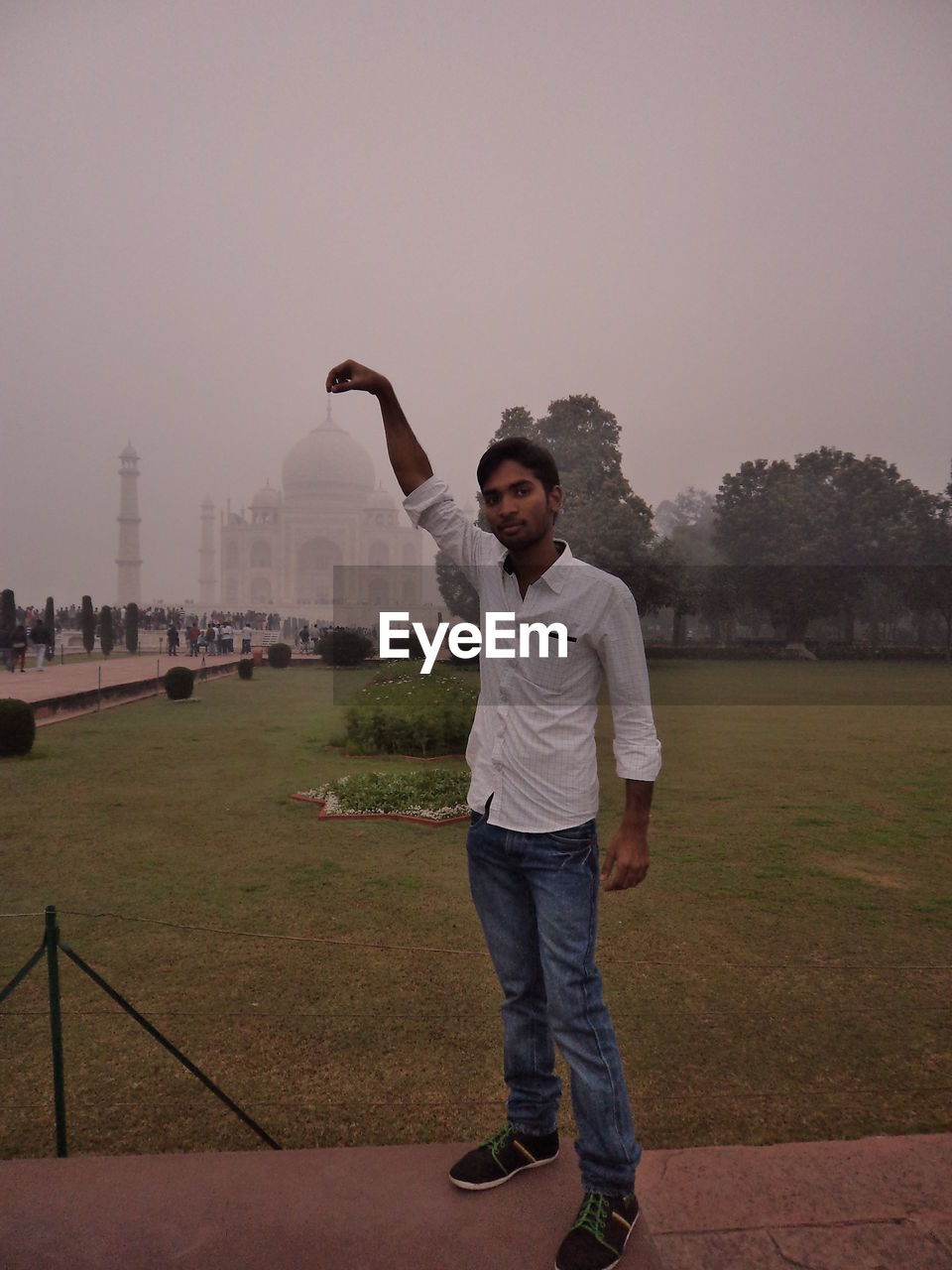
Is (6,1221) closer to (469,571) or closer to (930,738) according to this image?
(469,571)

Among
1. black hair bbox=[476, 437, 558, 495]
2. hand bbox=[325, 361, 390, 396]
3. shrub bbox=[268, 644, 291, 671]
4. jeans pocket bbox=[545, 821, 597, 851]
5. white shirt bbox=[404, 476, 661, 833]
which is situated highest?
hand bbox=[325, 361, 390, 396]

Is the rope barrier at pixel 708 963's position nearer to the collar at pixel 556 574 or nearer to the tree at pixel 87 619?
the collar at pixel 556 574

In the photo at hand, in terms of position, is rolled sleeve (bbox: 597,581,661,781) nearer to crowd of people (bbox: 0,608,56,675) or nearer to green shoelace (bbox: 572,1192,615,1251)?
green shoelace (bbox: 572,1192,615,1251)

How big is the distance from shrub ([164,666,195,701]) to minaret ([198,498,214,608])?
52.5 m

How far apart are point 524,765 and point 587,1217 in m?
0.84

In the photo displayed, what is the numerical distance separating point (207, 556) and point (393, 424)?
65.5 meters

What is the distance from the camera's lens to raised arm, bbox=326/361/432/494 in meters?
2.02

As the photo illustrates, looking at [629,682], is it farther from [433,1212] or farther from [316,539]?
[316,539]

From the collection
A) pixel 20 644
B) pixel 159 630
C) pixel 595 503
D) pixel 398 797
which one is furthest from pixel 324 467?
pixel 398 797

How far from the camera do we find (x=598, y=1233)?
5.59 ft

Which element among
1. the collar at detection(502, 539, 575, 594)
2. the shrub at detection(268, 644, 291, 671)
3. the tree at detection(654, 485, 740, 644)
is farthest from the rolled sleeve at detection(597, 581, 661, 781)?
the tree at detection(654, 485, 740, 644)

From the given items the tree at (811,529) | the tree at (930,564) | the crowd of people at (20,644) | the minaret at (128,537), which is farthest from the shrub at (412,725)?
the minaret at (128,537)

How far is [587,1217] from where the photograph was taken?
1730 mm

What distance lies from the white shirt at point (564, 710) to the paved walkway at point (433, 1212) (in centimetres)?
77
